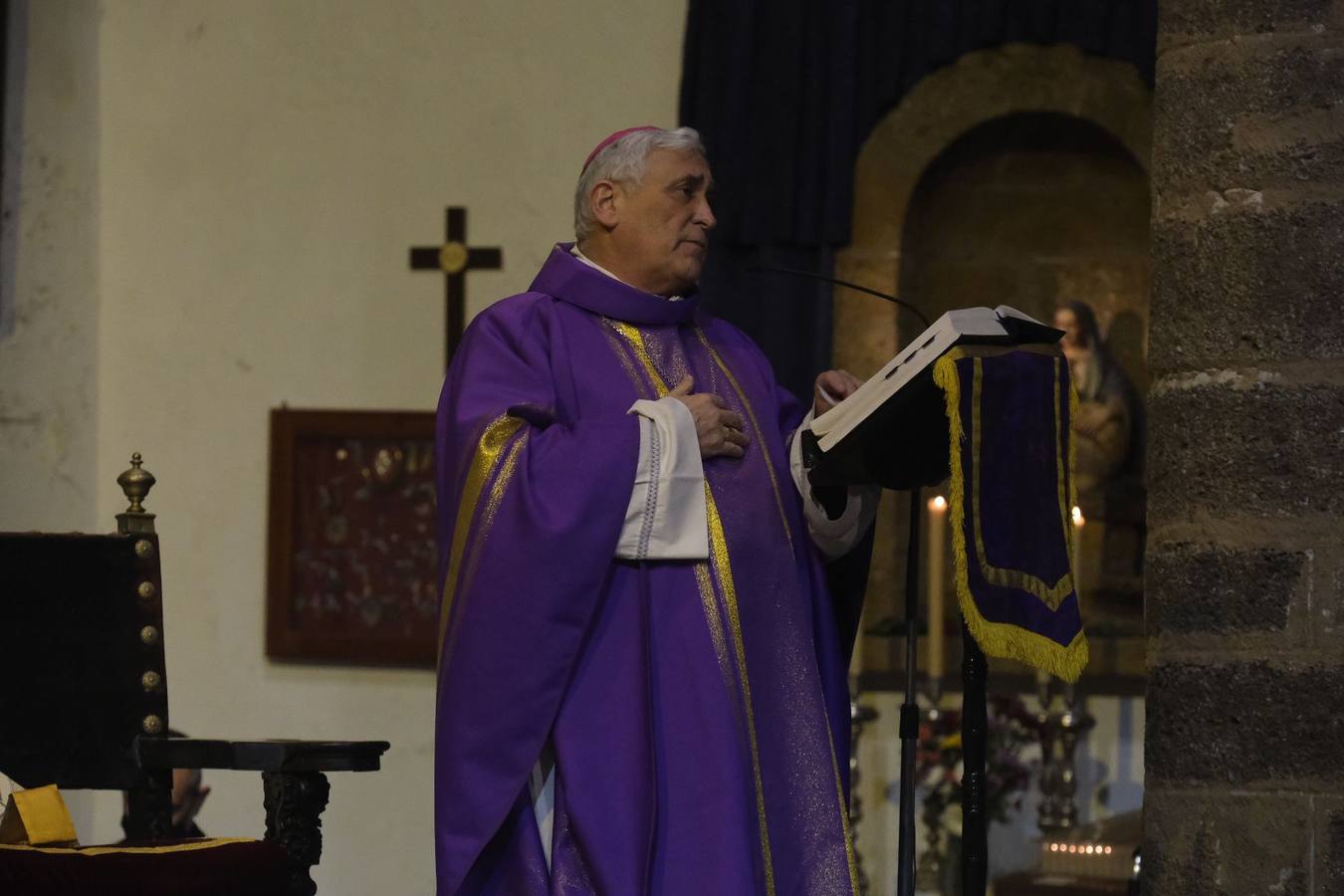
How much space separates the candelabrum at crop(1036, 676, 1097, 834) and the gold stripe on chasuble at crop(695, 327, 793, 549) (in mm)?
2026

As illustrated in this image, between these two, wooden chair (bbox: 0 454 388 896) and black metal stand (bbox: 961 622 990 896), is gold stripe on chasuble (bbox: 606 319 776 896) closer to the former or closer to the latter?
black metal stand (bbox: 961 622 990 896)

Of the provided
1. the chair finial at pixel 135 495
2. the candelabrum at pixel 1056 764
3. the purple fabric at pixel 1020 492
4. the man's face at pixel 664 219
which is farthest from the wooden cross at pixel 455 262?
the purple fabric at pixel 1020 492

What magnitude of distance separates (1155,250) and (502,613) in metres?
1.36

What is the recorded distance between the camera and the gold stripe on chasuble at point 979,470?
9.87 ft

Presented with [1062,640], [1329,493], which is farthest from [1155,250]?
[1062,640]

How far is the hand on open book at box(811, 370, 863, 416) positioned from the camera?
3.45m

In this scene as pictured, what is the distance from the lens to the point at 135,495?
366 cm

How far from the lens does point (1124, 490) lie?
588 cm

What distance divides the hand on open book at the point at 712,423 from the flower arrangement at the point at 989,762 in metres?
2.12

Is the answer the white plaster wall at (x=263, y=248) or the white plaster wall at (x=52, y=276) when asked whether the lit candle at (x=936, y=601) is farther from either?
the white plaster wall at (x=52, y=276)

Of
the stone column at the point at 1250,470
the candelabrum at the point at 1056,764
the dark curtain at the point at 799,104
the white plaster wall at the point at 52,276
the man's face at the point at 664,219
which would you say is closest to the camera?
the stone column at the point at 1250,470

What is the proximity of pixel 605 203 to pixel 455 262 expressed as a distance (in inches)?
96.4

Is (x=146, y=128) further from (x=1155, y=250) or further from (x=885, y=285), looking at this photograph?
(x=1155, y=250)

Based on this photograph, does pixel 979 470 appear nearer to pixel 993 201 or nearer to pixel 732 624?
pixel 732 624
